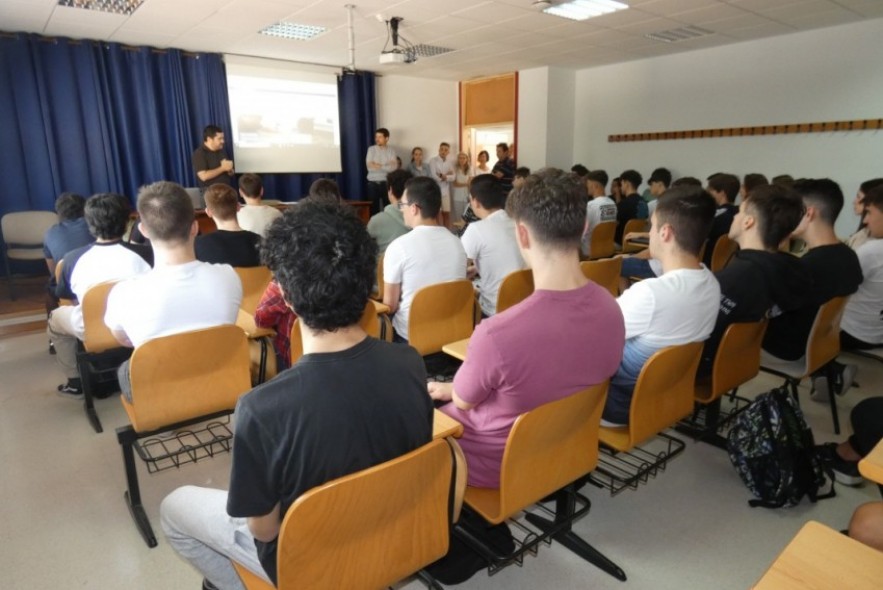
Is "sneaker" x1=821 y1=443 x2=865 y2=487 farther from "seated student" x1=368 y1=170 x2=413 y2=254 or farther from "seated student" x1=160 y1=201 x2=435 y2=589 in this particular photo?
"seated student" x1=368 y1=170 x2=413 y2=254

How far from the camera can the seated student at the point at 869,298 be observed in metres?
2.90

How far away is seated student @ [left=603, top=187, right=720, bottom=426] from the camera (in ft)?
5.94

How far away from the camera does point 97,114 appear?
6.32 metres

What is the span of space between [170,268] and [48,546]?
1.16m

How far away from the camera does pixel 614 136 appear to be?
849 centimetres

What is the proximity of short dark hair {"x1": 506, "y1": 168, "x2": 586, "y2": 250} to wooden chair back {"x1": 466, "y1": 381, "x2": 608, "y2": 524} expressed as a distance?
0.42 meters

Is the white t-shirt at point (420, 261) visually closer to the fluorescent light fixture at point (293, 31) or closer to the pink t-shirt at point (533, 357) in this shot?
the pink t-shirt at point (533, 357)

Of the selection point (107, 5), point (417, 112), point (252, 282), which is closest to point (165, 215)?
point (252, 282)

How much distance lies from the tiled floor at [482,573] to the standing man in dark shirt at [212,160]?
170 inches

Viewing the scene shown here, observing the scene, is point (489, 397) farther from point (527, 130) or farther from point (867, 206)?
point (527, 130)

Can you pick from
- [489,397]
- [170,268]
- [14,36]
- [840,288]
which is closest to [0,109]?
[14,36]

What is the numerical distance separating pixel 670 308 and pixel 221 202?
8.26ft

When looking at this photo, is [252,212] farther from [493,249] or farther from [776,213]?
[776,213]

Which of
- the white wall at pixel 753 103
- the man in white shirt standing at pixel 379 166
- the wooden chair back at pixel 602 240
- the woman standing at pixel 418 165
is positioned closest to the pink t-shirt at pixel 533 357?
the wooden chair back at pixel 602 240
